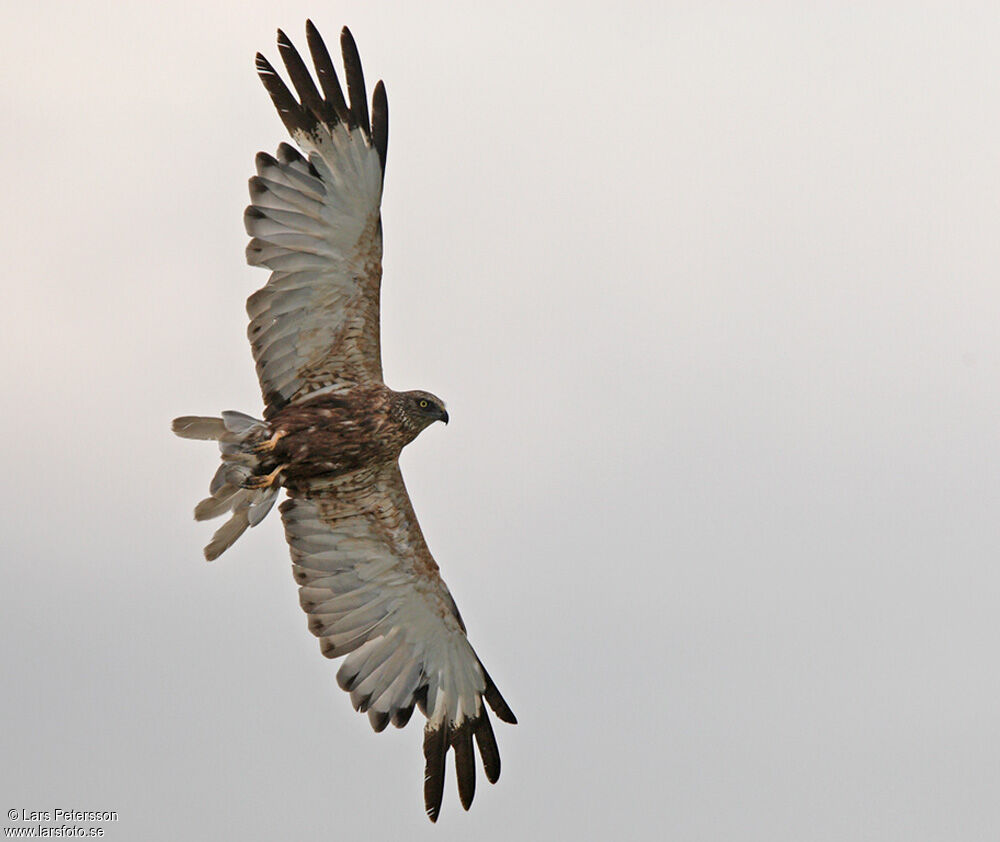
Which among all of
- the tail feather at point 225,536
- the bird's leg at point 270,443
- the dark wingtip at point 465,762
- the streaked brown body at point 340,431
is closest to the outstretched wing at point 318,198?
the streaked brown body at point 340,431

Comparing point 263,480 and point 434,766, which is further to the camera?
point 434,766

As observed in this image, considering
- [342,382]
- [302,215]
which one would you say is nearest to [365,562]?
[342,382]

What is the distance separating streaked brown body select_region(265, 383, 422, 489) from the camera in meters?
18.2

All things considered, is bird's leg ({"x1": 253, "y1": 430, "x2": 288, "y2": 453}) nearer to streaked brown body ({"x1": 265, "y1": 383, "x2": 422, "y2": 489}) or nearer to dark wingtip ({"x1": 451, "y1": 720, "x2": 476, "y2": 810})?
streaked brown body ({"x1": 265, "y1": 383, "x2": 422, "y2": 489})

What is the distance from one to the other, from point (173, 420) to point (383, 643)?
3.68m

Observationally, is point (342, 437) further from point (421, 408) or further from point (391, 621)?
point (391, 621)

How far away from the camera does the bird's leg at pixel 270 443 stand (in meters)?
18.0

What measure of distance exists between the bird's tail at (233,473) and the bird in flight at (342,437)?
0.5 inches

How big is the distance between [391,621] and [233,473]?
9.36 ft

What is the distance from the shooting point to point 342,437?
60.2ft

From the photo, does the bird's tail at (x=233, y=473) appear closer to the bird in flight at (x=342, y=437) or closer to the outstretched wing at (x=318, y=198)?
the bird in flight at (x=342, y=437)

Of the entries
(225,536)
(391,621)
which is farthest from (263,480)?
(391,621)

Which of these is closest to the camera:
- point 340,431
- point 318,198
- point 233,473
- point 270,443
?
point 318,198

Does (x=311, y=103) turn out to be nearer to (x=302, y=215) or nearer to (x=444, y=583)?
(x=302, y=215)
